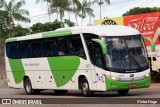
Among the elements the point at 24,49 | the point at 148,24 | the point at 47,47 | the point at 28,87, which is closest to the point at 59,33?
the point at 47,47

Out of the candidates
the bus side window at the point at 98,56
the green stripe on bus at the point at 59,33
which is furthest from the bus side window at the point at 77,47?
the bus side window at the point at 98,56

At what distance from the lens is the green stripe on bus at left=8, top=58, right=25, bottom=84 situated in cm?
2932

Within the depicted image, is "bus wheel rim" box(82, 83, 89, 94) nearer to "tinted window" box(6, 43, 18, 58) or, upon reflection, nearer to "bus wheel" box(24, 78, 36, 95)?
"bus wheel" box(24, 78, 36, 95)

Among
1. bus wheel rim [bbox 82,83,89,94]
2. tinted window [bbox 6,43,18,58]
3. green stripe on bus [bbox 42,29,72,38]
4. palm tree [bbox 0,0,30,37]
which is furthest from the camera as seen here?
palm tree [bbox 0,0,30,37]

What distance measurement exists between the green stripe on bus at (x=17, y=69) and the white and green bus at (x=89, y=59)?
125 cm

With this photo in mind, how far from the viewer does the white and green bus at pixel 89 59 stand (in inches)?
859

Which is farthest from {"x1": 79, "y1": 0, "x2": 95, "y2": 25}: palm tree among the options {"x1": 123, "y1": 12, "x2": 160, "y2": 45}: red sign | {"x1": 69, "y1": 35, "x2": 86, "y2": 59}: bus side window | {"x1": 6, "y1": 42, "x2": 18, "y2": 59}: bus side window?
{"x1": 69, "y1": 35, "x2": 86, "y2": 59}: bus side window

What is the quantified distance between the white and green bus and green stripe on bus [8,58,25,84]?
4.12ft

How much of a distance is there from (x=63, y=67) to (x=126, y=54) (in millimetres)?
4208

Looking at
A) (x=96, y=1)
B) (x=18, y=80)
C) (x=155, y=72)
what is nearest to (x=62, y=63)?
(x=18, y=80)

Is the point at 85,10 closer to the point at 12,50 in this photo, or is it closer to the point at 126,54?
the point at 12,50

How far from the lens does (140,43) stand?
22.7 metres

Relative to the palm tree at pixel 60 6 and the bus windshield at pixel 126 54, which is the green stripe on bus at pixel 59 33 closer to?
the bus windshield at pixel 126 54

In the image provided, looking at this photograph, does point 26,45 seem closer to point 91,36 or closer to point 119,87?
point 91,36
